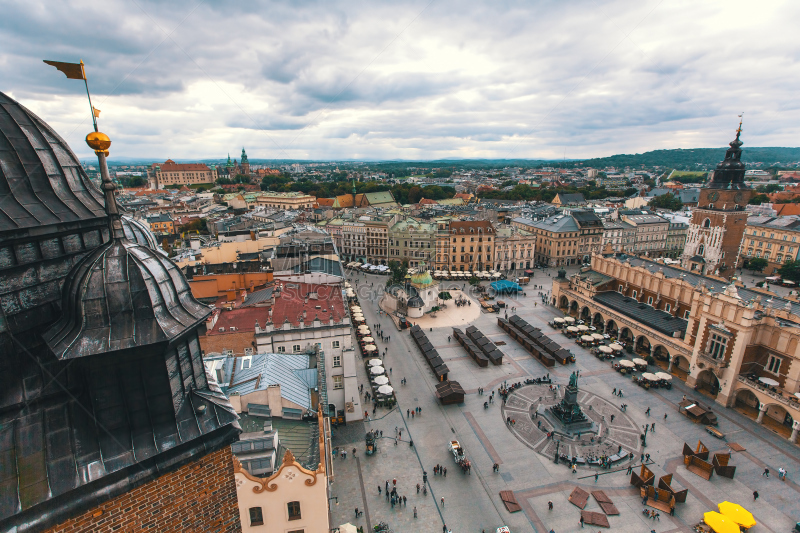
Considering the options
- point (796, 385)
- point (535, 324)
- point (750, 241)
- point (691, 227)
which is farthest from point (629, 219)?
point (796, 385)

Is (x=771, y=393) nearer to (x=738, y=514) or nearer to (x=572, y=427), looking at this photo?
(x=738, y=514)

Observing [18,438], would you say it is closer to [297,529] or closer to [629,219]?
[297,529]

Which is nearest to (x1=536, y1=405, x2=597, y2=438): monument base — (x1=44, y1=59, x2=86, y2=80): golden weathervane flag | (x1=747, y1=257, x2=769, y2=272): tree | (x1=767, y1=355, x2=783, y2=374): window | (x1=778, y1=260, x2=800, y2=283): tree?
(x1=767, y1=355, x2=783, y2=374): window

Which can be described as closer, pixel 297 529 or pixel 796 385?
pixel 297 529

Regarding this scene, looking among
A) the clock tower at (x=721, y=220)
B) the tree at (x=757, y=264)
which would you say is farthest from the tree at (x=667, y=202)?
the clock tower at (x=721, y=220)

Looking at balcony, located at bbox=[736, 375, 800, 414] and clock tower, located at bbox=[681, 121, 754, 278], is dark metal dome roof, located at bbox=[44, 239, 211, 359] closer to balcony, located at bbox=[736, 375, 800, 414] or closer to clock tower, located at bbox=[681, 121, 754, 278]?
balcony, located at bbox=[736, 375, 800, 414]

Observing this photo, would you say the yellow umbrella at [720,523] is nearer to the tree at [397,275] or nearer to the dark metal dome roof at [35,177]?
the dark metal dome roof at [35,177]
